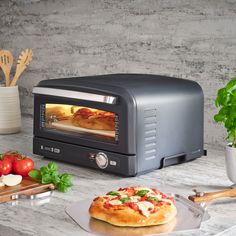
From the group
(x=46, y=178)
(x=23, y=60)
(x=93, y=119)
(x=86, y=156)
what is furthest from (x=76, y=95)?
(x=23, y=60)

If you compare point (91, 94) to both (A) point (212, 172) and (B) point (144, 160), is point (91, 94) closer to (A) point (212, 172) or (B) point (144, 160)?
(B) point (144, 160)

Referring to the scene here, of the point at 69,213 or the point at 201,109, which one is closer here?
the point at 69,213

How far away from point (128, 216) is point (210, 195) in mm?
268

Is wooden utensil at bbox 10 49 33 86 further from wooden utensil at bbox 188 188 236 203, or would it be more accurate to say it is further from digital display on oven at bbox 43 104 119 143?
wooden utensil at bbox 188 188 236 203

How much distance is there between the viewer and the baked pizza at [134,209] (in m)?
1.25

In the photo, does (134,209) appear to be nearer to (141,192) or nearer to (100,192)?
(141,192)

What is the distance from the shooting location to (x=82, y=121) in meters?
1.75

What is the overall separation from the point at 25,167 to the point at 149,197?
1.53 ft

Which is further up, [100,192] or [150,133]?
[150,133]

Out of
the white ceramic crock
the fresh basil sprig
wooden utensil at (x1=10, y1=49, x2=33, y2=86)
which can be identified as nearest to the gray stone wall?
wooden utensil at (x1=10, y1=49, x2=33, y2=86)

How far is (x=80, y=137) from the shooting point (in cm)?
176

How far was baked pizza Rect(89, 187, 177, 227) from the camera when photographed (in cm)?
125

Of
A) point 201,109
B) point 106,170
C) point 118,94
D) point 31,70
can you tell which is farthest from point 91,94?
point 31,70

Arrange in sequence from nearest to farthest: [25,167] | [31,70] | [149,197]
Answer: [149,197], [25,167], [31,70]
